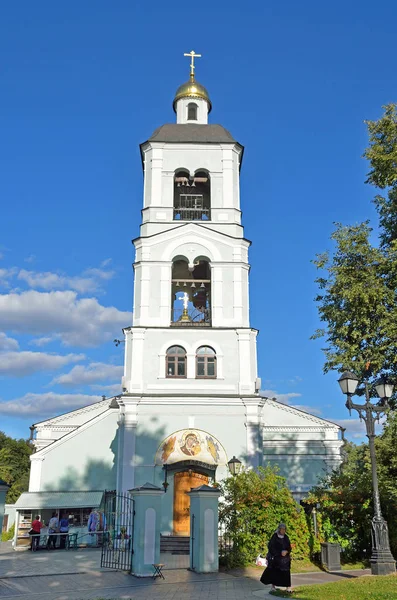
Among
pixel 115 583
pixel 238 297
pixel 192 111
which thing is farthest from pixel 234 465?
pixel 192 111

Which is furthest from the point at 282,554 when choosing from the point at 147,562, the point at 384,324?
the point at 384,324

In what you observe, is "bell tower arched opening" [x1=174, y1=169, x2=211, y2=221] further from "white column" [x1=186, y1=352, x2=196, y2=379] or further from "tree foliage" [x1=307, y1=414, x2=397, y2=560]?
"tree foliage" [x1=307, y1=414, x2=397, y2=560]

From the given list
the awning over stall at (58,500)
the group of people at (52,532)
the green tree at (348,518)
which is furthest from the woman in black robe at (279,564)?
the awning over stall at (58,500)

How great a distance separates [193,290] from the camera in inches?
Answer: 1010

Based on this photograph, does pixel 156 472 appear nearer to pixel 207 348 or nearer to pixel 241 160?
pixel 207 348

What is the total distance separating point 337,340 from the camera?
17.0 metres

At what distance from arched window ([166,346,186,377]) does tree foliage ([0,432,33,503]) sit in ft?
94.9

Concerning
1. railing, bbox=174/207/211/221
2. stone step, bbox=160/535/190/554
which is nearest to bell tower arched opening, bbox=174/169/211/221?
railing, bbox=174/207/211/221

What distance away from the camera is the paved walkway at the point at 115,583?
10398 millimetres

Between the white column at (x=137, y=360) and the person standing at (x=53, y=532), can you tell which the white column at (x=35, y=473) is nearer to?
the person standing at (x=53, y=532)

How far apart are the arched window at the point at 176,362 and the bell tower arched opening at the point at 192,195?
19.8 ft

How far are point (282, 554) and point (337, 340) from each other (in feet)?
24.7

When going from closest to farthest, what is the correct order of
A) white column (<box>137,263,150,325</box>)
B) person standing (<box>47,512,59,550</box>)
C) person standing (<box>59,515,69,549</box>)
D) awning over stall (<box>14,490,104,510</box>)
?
person standing (<box>47,512,59,550</box>)
person standing (<box>59,515,69,549</box>)
awning over stall (<box>14,490,104,510</box>)
white column (<box>137,263,150,325</box>)

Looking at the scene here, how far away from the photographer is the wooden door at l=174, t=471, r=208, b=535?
798 inches
